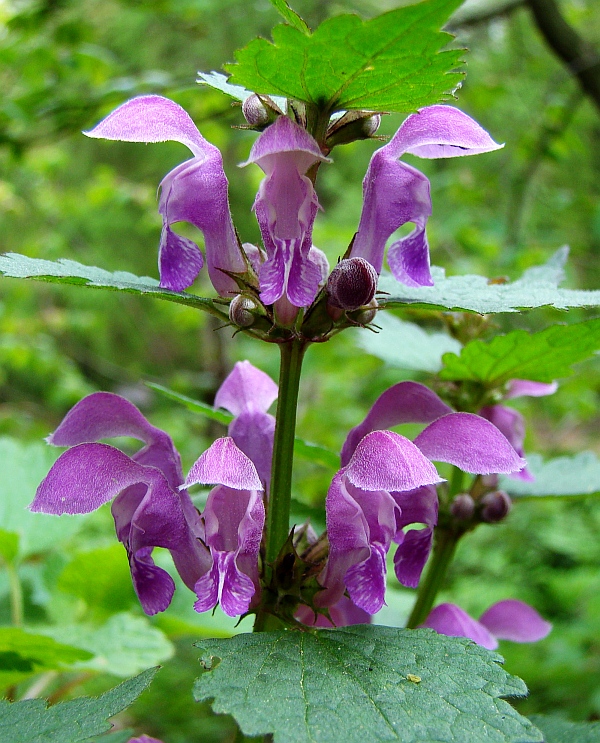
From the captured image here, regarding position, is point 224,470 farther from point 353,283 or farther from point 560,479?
point 560,479

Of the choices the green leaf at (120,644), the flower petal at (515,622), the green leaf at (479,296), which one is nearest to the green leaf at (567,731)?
the flower petal at (515,622)

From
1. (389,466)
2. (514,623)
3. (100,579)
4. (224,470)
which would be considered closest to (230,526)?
(224,470)

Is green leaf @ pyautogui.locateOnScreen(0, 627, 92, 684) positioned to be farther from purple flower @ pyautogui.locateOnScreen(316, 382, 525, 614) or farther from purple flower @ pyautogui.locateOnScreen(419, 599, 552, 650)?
purple flower @ pyautogui.locateOnScreen(419, 599, 552, 650)

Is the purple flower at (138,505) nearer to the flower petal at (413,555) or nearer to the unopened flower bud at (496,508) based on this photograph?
the flower petal at (413,555)

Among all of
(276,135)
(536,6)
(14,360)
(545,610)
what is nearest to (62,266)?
(276,135)

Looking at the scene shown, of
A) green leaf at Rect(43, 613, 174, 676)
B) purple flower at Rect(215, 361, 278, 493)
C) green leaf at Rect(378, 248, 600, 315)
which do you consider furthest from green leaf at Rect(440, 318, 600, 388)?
green leaf at Rect(43, 613, 174, 676)

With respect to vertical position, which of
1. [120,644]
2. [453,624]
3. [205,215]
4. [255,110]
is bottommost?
[120,644]
